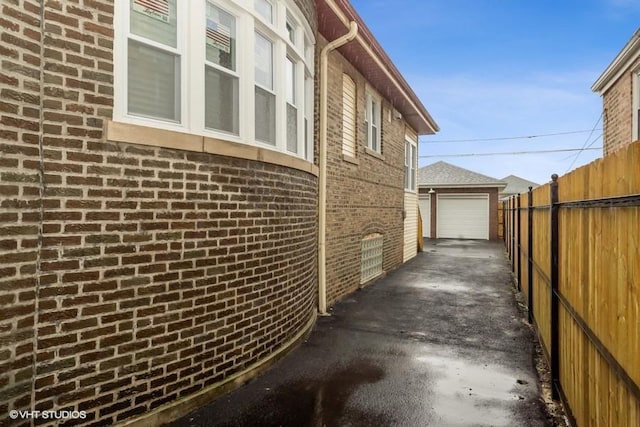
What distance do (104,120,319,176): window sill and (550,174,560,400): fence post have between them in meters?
3.03

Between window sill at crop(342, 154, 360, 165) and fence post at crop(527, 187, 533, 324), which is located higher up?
window sill at crop(342, 154, 360, 165)

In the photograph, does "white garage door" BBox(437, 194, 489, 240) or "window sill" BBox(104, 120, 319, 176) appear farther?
"white garage door" BBox(437, 194, 489, 240)

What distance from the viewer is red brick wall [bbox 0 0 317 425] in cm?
276

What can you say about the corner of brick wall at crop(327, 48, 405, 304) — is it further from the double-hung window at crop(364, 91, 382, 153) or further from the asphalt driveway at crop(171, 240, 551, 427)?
the asphalt driveway at crop(171, 240, 551, 427)

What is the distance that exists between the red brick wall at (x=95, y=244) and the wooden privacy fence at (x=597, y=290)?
3126 mm

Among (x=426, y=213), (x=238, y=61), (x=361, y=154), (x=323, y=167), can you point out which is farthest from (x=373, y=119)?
(x=426, y=213)

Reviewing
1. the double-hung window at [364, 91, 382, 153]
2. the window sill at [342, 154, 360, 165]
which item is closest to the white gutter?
the double-hung window at [364, 91, 382, 153]

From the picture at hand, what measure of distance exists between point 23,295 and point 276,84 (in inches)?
138

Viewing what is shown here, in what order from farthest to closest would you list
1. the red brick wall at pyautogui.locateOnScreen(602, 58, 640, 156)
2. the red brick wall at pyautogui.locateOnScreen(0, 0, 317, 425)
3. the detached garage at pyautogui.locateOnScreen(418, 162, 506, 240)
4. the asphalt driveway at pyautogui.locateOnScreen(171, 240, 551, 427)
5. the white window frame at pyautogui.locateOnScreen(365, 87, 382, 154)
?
the detached garage at pyautogui.locateOnScreen(418, 162, 506, 240) → the white window frame at pyautogui.locateOnScreen(365, 87, 382, 154) → the red brick wall at pyautogui.locateOnScreen(602, 58, 640, 156) → the asphalt driveway at pyautogui.locateOnScreen(171, 240, 551, 427) → the red brick wall at pyautogui.locateOnScreen(0, 0, 317, 425)

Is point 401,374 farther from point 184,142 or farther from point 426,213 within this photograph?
point 426,213

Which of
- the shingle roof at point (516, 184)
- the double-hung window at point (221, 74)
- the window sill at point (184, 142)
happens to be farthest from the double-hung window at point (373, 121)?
the shingle roof at point (516, 184)

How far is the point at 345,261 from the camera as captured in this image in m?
8.56

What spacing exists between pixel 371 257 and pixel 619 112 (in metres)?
7.44

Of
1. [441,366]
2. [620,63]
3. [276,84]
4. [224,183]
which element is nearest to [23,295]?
[224,183]
